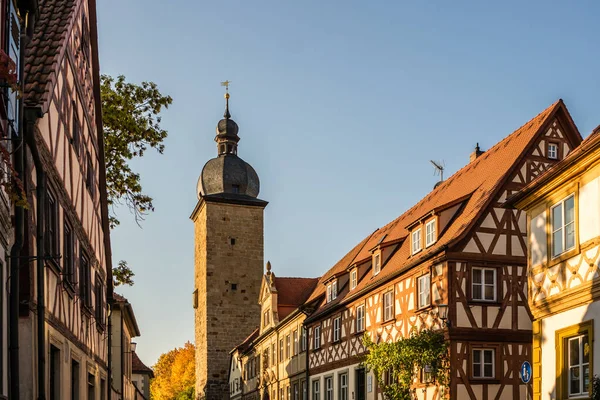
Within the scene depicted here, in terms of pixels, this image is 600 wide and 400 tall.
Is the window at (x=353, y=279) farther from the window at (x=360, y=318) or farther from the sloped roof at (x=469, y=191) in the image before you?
the window at (x=360, y=318)

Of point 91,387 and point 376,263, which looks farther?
point 376,263

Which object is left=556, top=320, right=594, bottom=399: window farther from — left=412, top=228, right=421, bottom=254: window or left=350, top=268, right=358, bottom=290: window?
left=350, top=268, right=358, bottom=290: window

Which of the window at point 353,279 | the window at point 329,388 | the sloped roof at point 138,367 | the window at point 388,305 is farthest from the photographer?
the sloped roof at point 138,367

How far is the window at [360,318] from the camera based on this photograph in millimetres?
30172

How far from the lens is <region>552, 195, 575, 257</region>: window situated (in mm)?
15039

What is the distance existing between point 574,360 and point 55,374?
8.78 meters

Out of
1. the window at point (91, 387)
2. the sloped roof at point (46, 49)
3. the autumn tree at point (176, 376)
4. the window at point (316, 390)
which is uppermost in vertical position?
the sloped roof at point (46, 49)

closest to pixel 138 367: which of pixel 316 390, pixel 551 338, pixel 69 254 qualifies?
pixel 316 390

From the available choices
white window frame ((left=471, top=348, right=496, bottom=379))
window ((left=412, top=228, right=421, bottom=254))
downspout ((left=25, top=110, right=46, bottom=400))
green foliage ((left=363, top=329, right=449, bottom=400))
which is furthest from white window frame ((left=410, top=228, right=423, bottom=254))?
downspout ((left=25, top=110, right=46, bottom=400))

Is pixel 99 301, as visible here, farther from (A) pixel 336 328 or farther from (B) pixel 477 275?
(A) pixel 336 328

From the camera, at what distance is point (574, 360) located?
48.5 ft

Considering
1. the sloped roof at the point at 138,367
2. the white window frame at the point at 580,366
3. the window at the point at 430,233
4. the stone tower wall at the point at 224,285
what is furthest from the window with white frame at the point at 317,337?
the stone tower wall at the point at 224,285

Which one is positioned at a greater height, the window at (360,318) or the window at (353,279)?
the window at (353,279)

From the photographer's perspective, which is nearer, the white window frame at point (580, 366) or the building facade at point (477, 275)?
the white window frame at point (580, 366)
